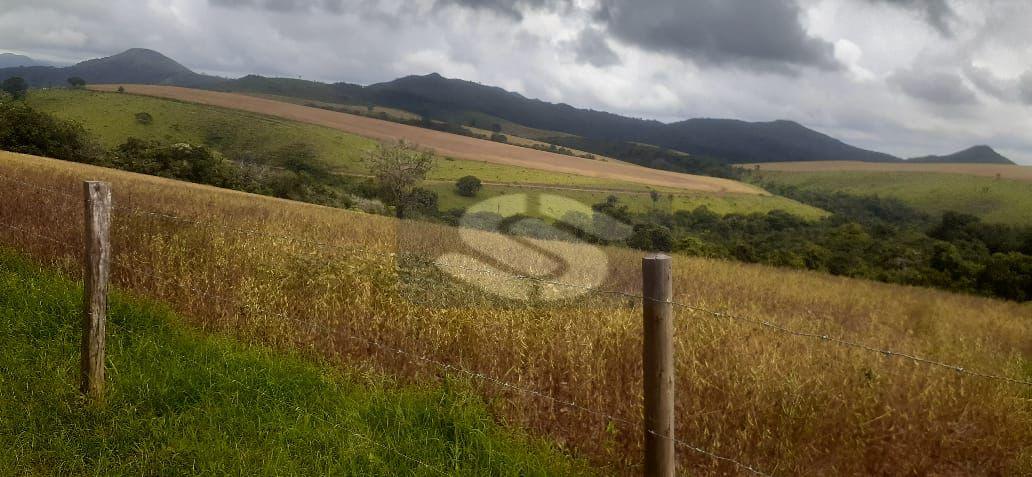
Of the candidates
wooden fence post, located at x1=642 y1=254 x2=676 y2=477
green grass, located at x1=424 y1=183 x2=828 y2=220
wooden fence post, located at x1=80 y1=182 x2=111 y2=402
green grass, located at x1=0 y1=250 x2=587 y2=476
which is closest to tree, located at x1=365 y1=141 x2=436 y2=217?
green grass, located at x1=424 y1=183 x2=828 y2=220

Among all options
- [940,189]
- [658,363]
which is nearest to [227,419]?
[658,363]

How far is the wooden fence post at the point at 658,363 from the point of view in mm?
2973

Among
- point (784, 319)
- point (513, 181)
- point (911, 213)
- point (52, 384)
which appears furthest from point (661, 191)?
point (52, 384)

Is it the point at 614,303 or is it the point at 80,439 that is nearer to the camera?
the point at 80,439

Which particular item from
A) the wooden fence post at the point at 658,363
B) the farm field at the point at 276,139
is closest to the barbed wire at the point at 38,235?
the wooden fence post at the point at 658,363

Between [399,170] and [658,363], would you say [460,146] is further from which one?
[658,363]

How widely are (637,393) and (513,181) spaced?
104m

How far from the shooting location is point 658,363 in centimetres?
305

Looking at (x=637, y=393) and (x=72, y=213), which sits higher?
(x=72, y=213)

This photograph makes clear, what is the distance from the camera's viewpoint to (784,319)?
9.90 meters

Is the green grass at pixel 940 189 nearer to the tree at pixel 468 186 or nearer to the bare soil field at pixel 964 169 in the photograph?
the bare soil field at pixel 964 169

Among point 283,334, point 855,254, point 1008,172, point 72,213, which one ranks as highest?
point 1008,172

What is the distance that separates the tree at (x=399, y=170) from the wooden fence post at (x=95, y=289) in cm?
5418

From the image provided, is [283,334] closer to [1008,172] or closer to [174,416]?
[174,416]
